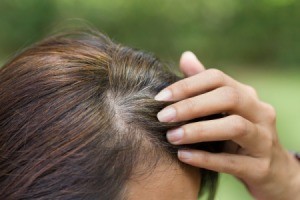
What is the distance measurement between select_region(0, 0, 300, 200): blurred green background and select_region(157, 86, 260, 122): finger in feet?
16.4

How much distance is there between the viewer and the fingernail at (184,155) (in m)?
1.30

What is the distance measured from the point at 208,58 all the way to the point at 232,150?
5258mm

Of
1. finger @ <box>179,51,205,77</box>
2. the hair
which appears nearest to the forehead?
the hair

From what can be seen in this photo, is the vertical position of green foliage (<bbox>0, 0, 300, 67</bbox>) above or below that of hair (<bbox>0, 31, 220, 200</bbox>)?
above

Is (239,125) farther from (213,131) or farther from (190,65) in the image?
(190,65)

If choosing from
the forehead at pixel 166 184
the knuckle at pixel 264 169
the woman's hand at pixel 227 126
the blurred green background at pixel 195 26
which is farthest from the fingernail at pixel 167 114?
the blurred green background at pixel 195 26

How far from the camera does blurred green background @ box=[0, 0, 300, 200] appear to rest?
6.48 meters

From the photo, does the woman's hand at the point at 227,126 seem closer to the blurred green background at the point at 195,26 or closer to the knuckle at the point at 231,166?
the knuckle at the point at 231,166

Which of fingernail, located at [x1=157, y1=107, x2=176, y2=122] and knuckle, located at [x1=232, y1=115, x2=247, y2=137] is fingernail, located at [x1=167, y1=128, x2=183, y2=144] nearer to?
fingernail, located at [x1=157, y1=107, x2=176, y2=122]

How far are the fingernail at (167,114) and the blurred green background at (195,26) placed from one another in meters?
5.12

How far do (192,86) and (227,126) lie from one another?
12cm

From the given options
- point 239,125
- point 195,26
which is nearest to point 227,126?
point 239,125

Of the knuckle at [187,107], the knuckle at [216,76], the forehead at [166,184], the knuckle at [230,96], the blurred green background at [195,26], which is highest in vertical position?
the blurred green background at [195,26]

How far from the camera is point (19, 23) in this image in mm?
6512
